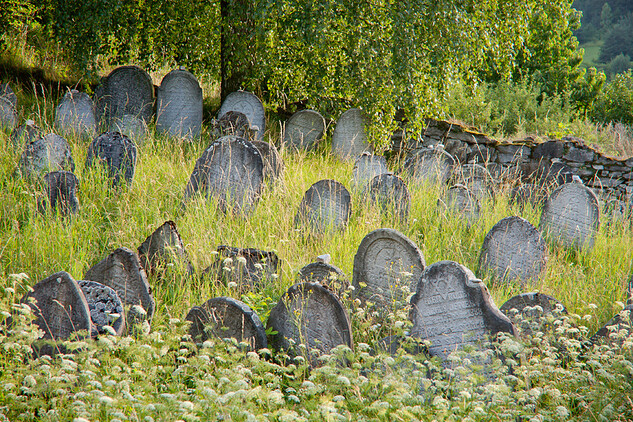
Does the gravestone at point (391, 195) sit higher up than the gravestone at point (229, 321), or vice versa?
the gravestone at point (391, 195)

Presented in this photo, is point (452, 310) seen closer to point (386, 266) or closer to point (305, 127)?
point (386, 266)

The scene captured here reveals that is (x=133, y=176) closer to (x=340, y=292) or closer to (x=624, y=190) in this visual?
(x=340, y=292)

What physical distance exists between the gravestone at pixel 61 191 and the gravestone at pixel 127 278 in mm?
1267

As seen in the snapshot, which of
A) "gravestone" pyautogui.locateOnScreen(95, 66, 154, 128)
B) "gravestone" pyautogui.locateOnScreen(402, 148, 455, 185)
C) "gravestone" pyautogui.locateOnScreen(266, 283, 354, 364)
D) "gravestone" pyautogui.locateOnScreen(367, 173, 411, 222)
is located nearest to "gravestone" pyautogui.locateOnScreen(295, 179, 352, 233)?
"gravestone" pyautogui.locateOnScreen(367, 173, 411, 222)

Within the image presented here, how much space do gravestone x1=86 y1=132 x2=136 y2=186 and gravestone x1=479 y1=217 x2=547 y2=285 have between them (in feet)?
11.8

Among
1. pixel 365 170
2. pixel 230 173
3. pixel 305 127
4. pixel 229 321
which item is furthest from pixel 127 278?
pixel 305 127

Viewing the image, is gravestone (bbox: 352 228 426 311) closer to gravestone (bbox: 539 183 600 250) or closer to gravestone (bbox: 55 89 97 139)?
gravestone (bbox: 539 183 600 250)

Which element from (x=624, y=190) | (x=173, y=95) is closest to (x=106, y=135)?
(x=173, y=95)

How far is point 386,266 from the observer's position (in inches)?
143

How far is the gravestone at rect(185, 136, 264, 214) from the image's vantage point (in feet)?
16.3

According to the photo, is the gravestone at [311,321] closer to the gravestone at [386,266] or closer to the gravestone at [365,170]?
the gravestone at [386,266]

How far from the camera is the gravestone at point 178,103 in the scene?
7055 millimetres

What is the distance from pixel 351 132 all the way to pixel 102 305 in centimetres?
529

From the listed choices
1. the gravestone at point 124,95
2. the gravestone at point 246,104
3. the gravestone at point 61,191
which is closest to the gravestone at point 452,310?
the gravestone at point 61,191
